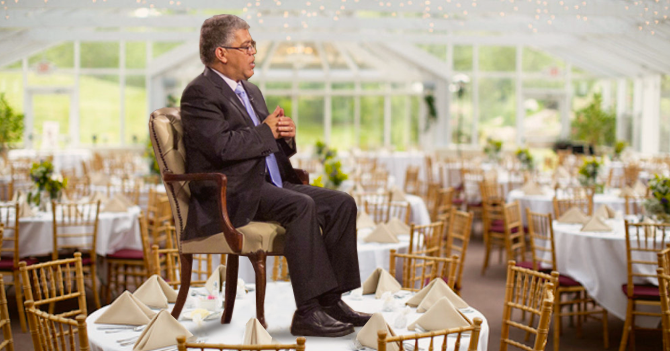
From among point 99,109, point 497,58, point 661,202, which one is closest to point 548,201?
point 661,202

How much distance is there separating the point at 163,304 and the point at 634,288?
3.25 metres

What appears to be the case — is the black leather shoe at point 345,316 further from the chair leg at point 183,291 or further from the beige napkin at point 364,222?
the beige napkin at point 364,222

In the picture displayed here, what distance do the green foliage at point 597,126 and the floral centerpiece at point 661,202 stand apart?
1227 cm

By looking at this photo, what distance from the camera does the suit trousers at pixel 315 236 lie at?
260 cm

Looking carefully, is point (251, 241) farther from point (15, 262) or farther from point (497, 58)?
point (497, 58)

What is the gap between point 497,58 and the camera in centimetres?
1842

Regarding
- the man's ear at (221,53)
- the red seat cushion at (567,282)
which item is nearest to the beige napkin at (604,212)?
the red seat cushion at (567,282)

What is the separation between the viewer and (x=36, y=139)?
1758 cm

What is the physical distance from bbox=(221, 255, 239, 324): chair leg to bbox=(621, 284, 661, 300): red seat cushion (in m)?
2.98

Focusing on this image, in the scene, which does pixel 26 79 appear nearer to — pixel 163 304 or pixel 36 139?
pixel 36 139

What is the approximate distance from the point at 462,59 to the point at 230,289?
16.3 metres

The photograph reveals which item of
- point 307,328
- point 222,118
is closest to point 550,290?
point 307,328

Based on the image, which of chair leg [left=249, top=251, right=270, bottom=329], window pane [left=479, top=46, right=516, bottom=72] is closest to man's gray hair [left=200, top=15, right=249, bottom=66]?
chair leg [left=249, top=251, right=270, bottom=329]

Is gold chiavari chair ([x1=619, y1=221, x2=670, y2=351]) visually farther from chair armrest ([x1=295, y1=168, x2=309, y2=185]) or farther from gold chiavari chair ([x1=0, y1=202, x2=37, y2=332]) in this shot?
gold chiavari chair ([x1=0, y1=202, x2=37, y2=332])
